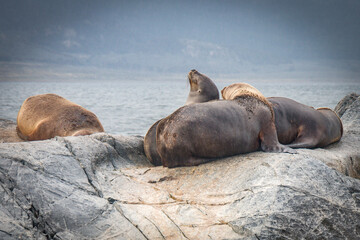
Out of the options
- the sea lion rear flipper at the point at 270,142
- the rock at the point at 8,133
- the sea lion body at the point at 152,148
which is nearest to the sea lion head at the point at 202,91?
the sea lion body at the point at 152,148

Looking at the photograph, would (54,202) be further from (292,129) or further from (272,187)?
(292,129)

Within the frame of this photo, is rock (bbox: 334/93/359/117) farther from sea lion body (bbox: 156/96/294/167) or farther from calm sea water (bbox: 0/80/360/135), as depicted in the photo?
sea lion body (bbox: 156/96/294/167)

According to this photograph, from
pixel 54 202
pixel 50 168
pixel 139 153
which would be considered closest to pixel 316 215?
pixel 54 202

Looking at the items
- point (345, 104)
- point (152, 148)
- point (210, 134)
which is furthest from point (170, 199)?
point (345, 104)

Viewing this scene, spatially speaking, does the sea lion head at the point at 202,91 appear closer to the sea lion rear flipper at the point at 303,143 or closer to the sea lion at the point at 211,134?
the sea lion at the point at 211,134

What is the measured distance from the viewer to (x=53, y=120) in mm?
7246

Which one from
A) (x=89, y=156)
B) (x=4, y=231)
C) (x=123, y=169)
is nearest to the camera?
(x=4, y=231)

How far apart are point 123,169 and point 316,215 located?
8.09 ft

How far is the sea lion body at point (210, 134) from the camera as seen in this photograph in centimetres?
480

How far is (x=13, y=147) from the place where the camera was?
398 centimetres

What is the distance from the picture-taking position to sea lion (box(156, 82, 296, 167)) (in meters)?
4.80

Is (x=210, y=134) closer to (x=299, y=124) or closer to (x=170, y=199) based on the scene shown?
(x=170, y=199)

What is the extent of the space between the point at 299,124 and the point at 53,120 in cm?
457

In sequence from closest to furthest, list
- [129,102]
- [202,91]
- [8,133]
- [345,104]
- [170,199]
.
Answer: [170,199]
[202,91]
[8,133]
[345,104]
[129,102]
